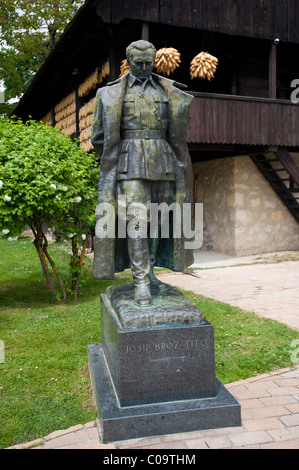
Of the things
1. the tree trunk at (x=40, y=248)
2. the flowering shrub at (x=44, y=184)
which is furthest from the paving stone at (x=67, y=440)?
the tree trunk at (x=40, y=248)

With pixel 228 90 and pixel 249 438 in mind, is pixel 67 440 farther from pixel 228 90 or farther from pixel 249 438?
pixel 228 90

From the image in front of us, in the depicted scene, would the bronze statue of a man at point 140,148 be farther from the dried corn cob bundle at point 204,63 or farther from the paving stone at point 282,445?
the dried corn cob bundle at point 204,63

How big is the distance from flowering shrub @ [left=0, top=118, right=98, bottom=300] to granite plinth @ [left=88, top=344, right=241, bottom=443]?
325 cm

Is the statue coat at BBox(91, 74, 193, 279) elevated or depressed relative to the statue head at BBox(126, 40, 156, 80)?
depressed

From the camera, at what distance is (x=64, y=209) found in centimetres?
584

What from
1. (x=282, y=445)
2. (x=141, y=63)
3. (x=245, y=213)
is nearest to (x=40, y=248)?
(x=141, y=63)

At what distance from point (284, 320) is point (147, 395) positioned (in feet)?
9.50

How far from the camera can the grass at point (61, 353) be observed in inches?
124

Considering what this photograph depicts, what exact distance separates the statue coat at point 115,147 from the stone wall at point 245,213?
7596 mm

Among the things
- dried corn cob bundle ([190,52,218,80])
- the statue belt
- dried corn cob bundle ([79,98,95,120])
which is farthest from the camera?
dried corn cob bundle ([79,98,95,120])

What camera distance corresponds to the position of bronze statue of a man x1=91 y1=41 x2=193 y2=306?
3.22 metres

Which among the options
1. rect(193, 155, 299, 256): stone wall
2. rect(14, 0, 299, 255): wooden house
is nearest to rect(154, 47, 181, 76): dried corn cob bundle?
rect(14, 0, 299, 255): wooden house

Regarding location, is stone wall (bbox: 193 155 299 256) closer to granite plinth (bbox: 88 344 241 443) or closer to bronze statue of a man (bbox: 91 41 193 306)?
bronze statue of a man (bbox: 91 41 193 306)

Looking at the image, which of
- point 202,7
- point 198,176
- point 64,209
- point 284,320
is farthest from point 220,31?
point 284,320
